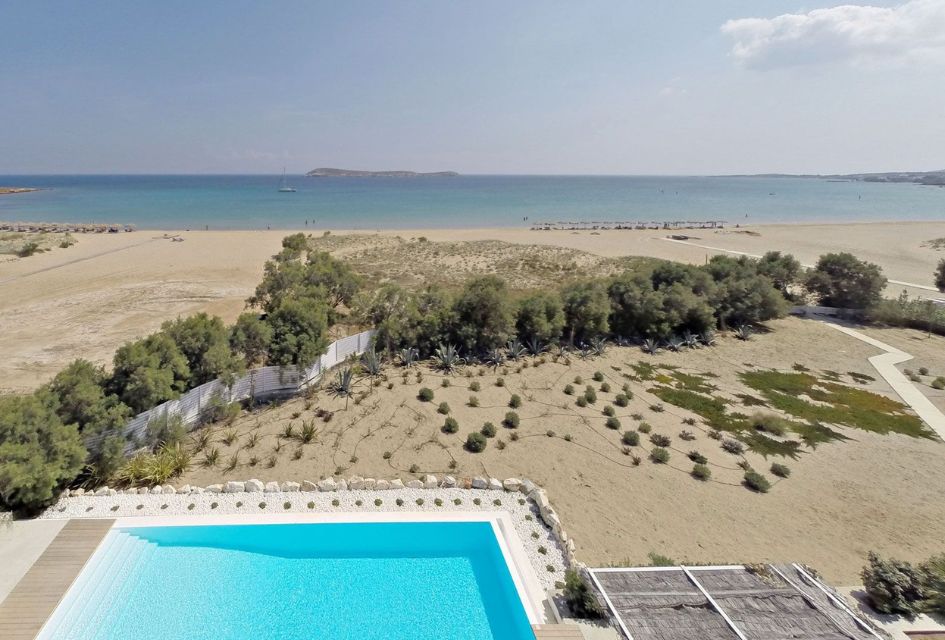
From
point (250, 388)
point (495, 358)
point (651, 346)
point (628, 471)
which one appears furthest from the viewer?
point (651, 346)

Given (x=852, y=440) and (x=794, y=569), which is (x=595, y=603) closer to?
(x=794, y=569)

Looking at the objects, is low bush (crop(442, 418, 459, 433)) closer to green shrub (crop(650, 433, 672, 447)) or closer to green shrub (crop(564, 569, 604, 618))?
green shrub (crop(564, 569, 604, 618))

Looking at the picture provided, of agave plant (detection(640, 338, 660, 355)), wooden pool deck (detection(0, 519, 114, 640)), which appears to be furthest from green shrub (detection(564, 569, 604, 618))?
agave plant (detection(640, 338, 660, 355))

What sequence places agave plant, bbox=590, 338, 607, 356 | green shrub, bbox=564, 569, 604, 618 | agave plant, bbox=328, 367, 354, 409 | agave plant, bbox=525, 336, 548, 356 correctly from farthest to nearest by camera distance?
agave plant, bbox=590, 338, 607, 356 < agave plant, bbox=525, 336, 548, 356 < agave plant, bbox=328, 367, 354, 409 < green shrub, bbox=564, 569, 604, 618

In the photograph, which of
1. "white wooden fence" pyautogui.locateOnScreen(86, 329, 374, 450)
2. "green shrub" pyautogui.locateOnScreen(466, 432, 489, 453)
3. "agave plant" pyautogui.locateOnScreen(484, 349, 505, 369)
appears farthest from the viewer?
"agave plant" pyautogui.locateOnScreen(484, 349, 505, 369)

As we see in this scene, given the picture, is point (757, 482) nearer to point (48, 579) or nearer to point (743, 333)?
point (743, 333)

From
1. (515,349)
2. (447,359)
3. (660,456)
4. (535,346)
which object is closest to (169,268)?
(447,359)

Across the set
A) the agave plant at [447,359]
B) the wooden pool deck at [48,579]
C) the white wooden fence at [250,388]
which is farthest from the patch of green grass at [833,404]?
the wooden pool deck at [48,579]

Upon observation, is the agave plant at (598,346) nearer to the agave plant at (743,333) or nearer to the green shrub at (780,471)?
the agave plant at (743,333)
